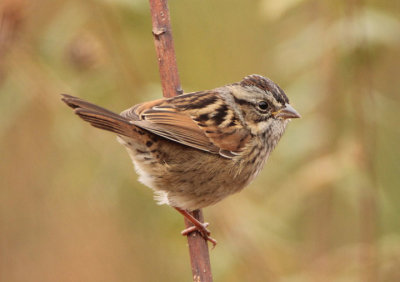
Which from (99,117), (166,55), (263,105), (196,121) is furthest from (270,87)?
(99,117)

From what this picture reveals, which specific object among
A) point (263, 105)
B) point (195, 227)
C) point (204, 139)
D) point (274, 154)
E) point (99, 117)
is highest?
point (274, 154)

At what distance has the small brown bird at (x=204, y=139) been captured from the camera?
3.58 metres

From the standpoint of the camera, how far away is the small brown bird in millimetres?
3580

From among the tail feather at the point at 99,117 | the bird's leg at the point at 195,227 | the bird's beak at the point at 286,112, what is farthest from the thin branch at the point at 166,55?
the bird's beak at the point at 286,112

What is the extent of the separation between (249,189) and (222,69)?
1.62 meters

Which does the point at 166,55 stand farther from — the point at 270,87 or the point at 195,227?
the point at 195,227

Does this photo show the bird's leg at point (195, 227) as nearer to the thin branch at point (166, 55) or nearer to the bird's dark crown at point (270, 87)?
the thin branch at point (166, 55)

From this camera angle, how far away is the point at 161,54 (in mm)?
3371

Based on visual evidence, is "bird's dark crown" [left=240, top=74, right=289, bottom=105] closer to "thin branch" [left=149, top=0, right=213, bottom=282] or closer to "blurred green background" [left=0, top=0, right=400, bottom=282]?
"blurred green background" [left=0, top=0, right=400, bottom=282]

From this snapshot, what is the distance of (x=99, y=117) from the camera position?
3.18 m

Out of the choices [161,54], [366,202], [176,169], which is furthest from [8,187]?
[366,202]

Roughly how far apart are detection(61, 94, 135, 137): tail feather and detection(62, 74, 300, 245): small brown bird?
42 millimetres

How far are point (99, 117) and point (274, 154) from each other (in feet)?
5.66

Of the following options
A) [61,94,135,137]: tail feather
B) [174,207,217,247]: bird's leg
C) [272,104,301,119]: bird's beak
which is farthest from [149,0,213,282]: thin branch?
[272,104,301,119]: bird's beak
